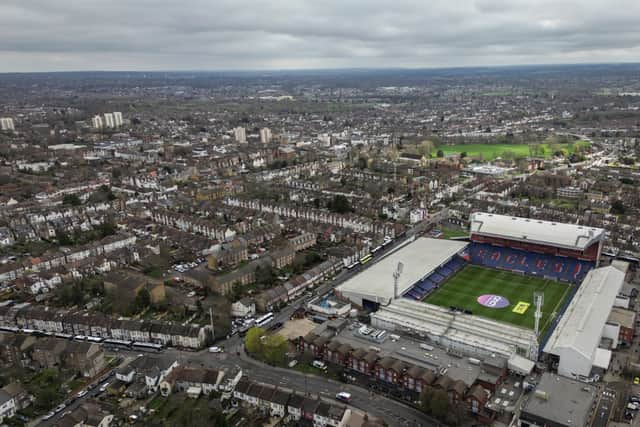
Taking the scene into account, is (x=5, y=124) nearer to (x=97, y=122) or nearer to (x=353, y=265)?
(x=97, y=122)

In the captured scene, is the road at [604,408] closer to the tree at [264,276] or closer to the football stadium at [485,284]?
the football stadium at [485,284]

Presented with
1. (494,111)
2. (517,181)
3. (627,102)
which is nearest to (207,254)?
(517,181)

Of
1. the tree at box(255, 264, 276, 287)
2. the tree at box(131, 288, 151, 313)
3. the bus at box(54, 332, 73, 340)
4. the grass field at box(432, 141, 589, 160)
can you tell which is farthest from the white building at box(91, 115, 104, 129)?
the bus at box(54, 332, 73, 340)

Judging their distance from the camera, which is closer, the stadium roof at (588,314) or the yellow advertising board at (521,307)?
the stadium roof at (588,314)

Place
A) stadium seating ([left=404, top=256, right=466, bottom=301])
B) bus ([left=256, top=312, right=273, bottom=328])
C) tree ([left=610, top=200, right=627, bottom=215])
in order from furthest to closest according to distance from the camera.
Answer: tree ([left=610, top=200, right=627, bottom=215]), stadium seating ([left=404, top=256, right=466, bottom=301]), bus ([left=256, top=312, right=273, bottom=328])

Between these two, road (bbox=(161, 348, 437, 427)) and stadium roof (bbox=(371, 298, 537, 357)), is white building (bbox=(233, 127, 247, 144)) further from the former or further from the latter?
road (bbox=(161, 348, 437, 427))

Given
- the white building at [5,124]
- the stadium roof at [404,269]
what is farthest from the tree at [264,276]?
the white building at [5,124]
